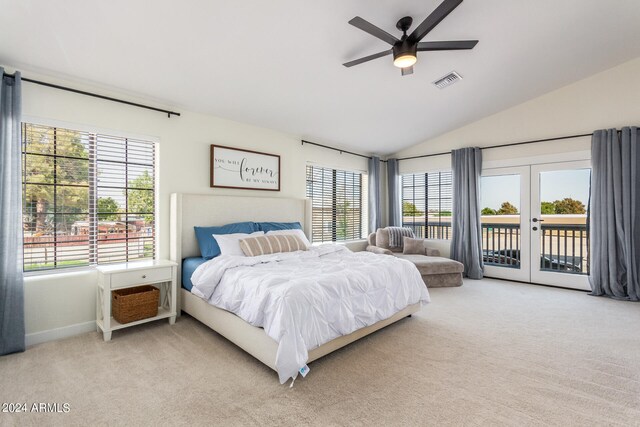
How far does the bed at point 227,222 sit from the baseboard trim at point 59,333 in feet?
2.82

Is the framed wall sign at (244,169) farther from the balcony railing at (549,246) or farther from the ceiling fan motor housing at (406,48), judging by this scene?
the balcony railing at (549,246)

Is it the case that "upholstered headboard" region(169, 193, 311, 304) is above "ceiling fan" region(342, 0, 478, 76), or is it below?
below

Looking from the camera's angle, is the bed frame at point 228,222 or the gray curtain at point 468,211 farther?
the gray curtain at point 468,211

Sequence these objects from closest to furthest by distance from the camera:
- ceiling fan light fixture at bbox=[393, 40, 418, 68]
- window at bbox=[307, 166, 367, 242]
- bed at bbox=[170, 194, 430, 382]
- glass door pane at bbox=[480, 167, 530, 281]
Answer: bed at bbox=[170, 194, 430, 382] → ceiling fan light fixture at bbox=[393, 40, 418, 68] → glass door pane at bbox=[480, 167, 530, 281] → window at bbox=[307, 166, 367, 242]

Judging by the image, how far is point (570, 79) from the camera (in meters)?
4.37

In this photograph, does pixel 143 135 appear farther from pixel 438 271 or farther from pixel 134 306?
pixel 438 271

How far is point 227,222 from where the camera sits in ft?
13.1

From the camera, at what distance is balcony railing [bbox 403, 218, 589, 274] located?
464 centimetres

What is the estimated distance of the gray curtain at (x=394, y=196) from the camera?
6.49 m

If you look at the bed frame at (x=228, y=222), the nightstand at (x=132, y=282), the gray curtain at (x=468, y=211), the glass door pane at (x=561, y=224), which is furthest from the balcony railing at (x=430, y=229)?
the nightstand at (x=132, y=282)

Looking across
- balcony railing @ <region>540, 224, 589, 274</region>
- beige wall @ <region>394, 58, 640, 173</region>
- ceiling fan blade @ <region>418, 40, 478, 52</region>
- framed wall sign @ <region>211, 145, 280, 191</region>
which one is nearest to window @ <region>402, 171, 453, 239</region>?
beige wall @ <region>394, 58, 640, 173</region>

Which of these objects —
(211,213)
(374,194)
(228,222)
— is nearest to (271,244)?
(228,222)

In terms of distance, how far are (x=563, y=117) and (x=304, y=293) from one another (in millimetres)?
4902

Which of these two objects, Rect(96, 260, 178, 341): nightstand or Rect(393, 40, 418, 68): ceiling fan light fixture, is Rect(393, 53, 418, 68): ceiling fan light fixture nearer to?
Rect(393, 40, 418, 68): ceiling fan light fixture
